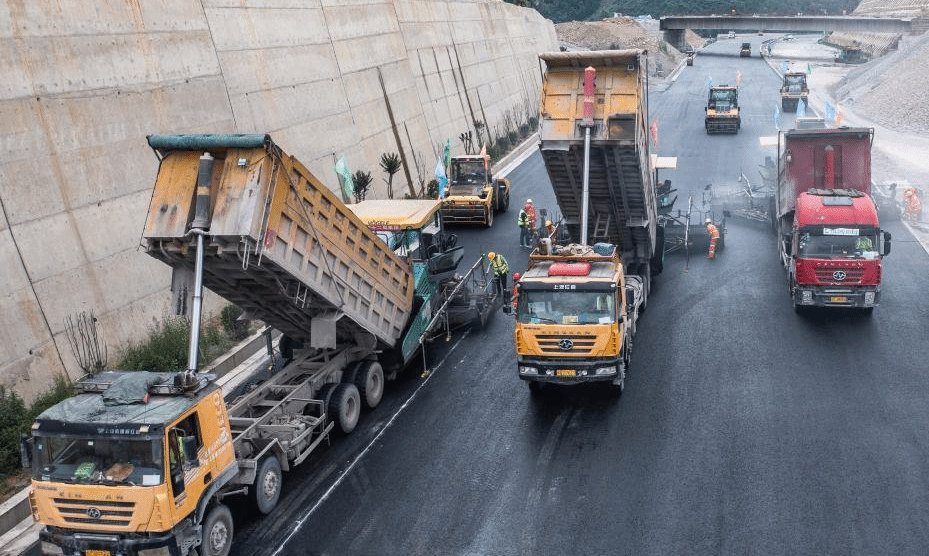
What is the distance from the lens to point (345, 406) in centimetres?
1539

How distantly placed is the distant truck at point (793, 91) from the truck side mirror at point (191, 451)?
52.7 metres

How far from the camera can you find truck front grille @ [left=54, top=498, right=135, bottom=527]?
10.3 metres

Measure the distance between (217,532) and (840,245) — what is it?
15054mm

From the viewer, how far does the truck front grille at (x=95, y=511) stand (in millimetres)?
10320

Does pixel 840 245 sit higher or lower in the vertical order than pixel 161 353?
lower

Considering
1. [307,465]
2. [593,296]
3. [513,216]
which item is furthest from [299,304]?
[513,216]

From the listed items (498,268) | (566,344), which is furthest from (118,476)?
(498,268)

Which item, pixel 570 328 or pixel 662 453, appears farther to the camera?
pixel 570 328

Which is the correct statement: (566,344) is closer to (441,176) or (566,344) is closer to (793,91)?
(441,176)

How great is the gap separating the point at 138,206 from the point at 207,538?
10369mm

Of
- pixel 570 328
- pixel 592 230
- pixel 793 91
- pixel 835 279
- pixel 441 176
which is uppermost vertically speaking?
pixel 441 176

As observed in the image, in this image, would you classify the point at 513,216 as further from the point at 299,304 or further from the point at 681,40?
the point at 681,40

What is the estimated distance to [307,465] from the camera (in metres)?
14.5

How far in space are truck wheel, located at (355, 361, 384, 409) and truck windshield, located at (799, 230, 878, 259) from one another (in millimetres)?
10267
